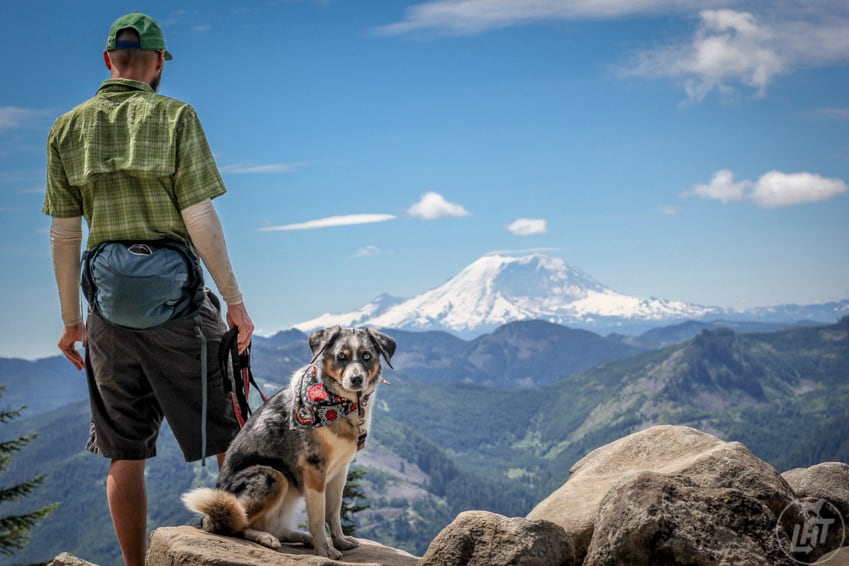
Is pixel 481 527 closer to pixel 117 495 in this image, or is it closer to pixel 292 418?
pixel 292 418

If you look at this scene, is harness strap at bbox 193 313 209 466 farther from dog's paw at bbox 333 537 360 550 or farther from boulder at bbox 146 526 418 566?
dog's paw at bbox 333 537 360 550

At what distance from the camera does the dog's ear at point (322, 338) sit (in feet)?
28.6

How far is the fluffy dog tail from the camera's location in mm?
8664

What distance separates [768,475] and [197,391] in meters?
6.80

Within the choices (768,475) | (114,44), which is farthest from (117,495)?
(768,475)

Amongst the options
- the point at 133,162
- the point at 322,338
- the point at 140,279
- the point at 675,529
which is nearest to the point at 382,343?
the point at 322,338

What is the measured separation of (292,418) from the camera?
8.68 meters

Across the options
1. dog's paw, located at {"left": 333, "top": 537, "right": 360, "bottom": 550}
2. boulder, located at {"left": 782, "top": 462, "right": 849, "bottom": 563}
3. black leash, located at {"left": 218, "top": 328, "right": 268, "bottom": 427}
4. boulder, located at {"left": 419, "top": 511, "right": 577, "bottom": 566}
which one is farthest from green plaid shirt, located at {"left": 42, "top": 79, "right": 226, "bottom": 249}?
boulder, located at {"left": 782, "top": 462, "right": 849, "bottom": 563}

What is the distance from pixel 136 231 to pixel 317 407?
100 inches

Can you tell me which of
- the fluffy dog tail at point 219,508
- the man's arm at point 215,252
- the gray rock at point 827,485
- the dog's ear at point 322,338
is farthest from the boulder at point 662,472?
the man's arm at point 215,252

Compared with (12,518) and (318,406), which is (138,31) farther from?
(12,518)

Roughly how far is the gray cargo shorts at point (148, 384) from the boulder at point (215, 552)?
83 cm

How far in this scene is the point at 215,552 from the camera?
809 cm

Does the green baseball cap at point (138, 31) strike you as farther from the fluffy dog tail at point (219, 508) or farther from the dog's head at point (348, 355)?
the fluffy dog tail at point (219, 508)
